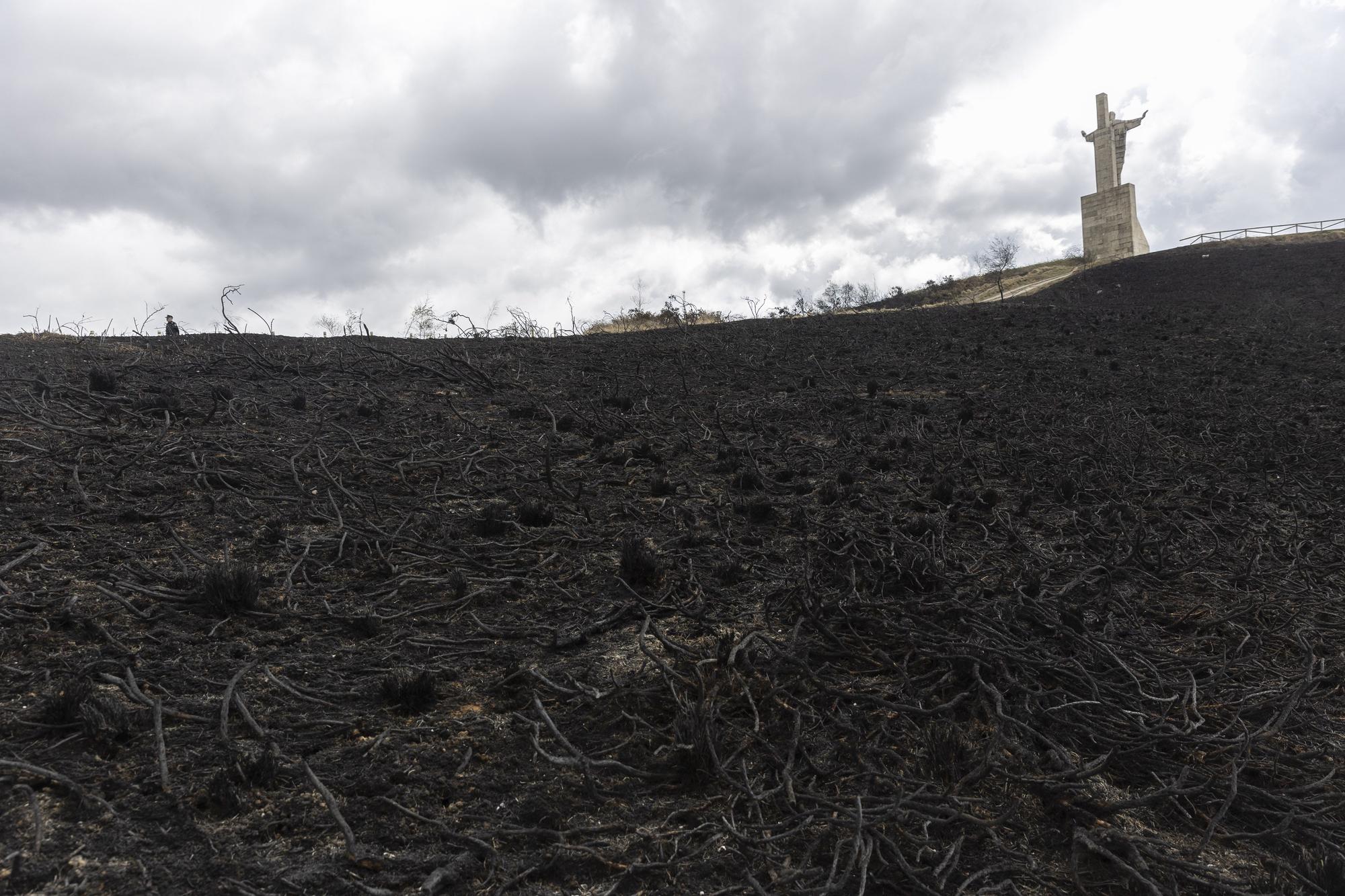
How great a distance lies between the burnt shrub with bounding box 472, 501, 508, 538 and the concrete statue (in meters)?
44.2

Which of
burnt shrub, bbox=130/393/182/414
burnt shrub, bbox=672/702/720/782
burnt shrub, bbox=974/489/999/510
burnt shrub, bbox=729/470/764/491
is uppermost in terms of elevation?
burnt shrub, bbox=130/393/182/414

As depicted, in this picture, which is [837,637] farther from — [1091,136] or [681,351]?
[1091,136]

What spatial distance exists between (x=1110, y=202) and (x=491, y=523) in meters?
46.9

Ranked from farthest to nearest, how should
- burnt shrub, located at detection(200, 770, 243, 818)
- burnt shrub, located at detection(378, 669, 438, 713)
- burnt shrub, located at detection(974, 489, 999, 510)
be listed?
burnt shrub, located at detection(974, 489, 999, 510) → burnt shrub, located at detection(378, 669, 438, 713) → burnt shrub, located at detection(200, 770, 243, 818)

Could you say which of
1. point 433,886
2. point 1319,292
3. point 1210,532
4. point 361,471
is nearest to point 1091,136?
point 1319,292

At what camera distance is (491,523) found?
5766mm

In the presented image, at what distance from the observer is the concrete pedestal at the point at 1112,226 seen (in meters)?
40.8

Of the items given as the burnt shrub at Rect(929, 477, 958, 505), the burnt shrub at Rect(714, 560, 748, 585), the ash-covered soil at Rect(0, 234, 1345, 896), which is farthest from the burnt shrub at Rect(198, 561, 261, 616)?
the burnt shrub at Rect(929, 477, 958, 505)

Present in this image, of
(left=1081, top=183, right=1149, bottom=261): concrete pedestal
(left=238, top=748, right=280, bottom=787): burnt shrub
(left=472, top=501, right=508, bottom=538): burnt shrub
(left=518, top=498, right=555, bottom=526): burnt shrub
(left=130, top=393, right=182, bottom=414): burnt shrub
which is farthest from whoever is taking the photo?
(left=1081, top=183, right=1149, bottom=261): concrete pedestal

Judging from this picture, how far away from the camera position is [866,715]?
12.3 ft

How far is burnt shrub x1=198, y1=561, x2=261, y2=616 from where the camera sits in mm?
4141

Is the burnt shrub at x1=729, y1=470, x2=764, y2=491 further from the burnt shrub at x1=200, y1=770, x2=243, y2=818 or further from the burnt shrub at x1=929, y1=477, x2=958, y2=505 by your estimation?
the burnt shrub at x1=200, y1=770, x2=243, y2=818

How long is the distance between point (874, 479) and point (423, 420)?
502 centimetres

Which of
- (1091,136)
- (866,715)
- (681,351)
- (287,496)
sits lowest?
(866,715)
